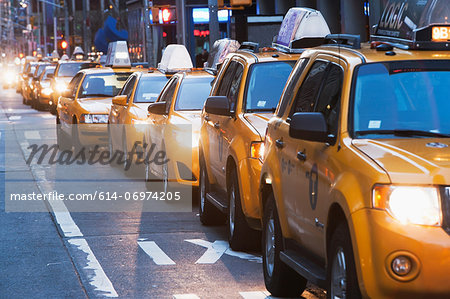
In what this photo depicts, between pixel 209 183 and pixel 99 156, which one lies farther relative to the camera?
pixel 99 156

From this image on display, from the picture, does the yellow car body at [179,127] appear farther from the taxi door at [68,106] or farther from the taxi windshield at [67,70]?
the taxi windshield at [67,70]

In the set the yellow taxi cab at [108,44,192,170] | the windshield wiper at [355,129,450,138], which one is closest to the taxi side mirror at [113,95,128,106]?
the yellow taxi cab at [108,44,192,170]

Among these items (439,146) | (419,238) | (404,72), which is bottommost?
(419,238)

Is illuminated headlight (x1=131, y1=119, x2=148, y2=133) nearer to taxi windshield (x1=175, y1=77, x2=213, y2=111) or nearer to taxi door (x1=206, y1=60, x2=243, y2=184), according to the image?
Result: taxi windshield (x1=175, y1=77, x2=213, y2=111)

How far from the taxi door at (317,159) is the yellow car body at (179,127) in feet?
16.4

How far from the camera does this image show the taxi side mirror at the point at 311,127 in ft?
20.3

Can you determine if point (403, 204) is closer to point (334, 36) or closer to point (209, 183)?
point (334, 36)

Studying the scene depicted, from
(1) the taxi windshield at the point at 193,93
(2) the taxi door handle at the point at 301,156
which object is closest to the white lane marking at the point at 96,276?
(2) the taxi door handle at the point at 301,156

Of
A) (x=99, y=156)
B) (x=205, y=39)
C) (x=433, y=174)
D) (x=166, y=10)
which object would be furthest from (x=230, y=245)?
(x=205, y=39)

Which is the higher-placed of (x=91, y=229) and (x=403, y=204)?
(x=403, y=204)

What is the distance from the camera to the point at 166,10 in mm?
37250

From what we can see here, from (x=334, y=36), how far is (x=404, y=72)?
965 mm

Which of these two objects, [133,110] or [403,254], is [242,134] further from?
[133,110]

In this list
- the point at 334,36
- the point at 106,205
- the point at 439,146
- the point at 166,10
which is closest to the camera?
the point at 439,146
